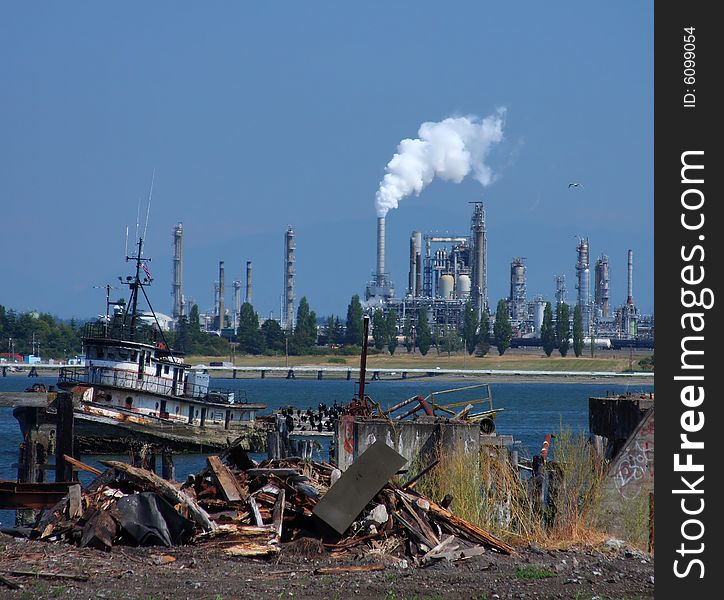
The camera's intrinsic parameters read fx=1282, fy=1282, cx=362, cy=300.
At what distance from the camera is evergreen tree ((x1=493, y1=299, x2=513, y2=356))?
18112 centimetres

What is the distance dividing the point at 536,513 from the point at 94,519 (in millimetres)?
6980

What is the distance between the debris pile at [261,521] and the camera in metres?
17.8

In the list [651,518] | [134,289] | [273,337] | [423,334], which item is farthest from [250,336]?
[651,518]

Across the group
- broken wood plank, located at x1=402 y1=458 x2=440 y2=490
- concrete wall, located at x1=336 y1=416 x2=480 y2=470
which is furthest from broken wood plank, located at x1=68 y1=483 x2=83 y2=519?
concrete wall, located at x1=336 y1=416 x2=480 y2=470

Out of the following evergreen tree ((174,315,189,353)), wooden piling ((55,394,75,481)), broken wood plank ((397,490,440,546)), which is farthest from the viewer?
evergreen tree ((174,315,189,353))

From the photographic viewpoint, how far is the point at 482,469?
22359 millimetres

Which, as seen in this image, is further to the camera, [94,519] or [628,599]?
[94,519]

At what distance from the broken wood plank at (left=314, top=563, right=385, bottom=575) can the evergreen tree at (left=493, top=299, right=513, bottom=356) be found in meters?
165

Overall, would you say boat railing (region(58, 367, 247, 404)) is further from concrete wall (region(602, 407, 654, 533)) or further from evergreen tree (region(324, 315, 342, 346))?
evergreen tree (region(324, 315, 342, 346))

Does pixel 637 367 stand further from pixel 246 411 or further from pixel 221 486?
pixel 221 486

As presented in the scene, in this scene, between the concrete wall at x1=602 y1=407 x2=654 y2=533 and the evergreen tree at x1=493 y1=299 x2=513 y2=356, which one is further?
the evergreen tree at x1=493 y1=299 x2=513 y2=356

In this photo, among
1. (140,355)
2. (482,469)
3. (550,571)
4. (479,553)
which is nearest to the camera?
(550,571)
